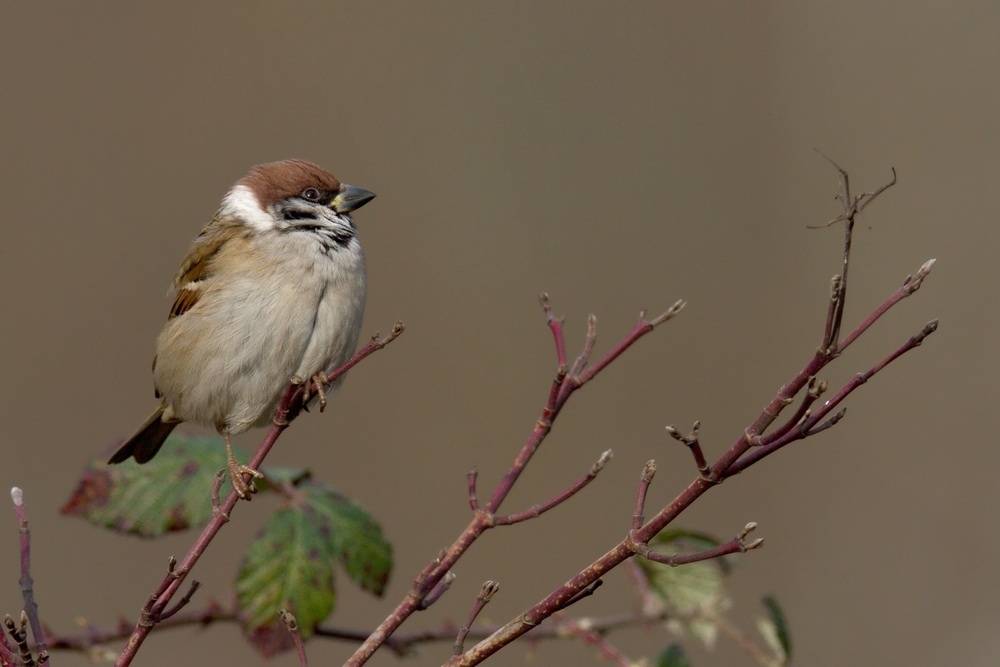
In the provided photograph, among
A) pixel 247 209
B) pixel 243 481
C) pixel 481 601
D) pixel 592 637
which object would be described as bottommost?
pixel 592 637

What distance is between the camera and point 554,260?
17.3ft

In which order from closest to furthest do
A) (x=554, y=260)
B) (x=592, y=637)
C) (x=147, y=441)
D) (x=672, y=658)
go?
(x=672, y=658), (x=592, y=637), (x=147, y=441), (x=554, y=260)

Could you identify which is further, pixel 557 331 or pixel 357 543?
pixel 357 543

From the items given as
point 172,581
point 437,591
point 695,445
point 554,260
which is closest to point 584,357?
point 695,445

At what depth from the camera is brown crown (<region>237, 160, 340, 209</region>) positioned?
8.70ft

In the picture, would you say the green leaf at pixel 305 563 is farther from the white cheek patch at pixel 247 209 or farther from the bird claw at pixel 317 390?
the white cheek patch at pixel 247 209

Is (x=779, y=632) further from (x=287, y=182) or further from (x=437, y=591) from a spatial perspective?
(x=287, y=182)

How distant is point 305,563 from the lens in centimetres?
189

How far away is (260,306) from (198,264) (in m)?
0.31

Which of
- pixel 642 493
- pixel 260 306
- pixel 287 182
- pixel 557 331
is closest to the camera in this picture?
pixel 642 493

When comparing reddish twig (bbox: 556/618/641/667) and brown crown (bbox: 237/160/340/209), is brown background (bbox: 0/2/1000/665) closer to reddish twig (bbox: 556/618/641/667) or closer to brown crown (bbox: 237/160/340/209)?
brown crown (bbox: 237/160/340/209)

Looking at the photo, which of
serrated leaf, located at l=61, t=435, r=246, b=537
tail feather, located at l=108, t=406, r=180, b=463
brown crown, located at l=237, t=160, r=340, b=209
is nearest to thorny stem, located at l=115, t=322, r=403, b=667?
serrated leaf, located at l=61, t=435, r=246, b=537

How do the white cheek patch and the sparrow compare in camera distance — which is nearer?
the sparrow

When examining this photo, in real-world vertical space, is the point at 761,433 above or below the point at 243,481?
above
